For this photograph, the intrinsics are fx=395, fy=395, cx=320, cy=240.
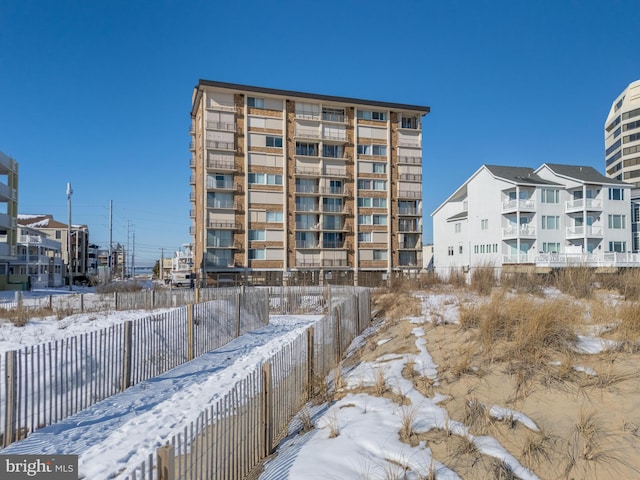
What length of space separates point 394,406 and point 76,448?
16.3 ft

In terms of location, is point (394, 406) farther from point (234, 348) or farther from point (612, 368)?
point (234, 348)

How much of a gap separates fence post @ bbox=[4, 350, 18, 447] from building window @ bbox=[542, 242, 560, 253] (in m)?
44.0

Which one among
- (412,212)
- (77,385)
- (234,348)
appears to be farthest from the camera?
(412,212)

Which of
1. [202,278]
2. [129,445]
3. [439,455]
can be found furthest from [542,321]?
[202,278]

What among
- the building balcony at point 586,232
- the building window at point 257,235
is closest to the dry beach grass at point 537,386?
the building balcony at point 586,232

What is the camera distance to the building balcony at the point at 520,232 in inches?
1558

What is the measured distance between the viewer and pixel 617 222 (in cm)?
4156

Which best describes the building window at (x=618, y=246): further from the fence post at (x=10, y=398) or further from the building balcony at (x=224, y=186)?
the fence post at (x=10, y=398)

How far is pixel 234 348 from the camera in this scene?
13195 mm

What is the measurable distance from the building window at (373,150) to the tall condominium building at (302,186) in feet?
0.45

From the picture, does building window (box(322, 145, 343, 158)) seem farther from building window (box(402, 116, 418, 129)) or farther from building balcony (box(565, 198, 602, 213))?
building balcony (box(565, 198, 602, 213))

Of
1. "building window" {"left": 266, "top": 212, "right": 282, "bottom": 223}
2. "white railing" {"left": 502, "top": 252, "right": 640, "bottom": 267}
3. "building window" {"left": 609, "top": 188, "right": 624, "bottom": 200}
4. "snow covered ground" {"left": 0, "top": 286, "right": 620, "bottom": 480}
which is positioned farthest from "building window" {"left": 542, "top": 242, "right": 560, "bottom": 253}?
"snow covered ground" {"left": 0, "top": 286, "right": 620, "bottom": 480}

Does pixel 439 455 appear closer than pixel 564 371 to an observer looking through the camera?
Yes

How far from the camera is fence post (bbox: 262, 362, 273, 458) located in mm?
5492
